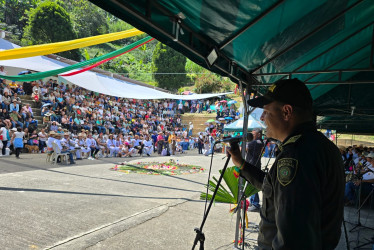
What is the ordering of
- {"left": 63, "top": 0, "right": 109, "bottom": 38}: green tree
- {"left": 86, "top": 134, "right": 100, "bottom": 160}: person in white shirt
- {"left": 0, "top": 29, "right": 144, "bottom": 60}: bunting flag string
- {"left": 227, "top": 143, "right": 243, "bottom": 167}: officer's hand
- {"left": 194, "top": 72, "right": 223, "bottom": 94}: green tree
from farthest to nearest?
{"left": 63, "top": 0, "right": 109, "bottom": 38}: green tree → {"left": 194, "top": 72, "right": 223, "bottom": 94}: green tree → {"left": 86, "top": 134, "right": 100, "bottom": 160}: person in white shirt → {"left": 0, "top": 29, "right": 144, "bottom": 60}: bunting flag string → {"left": 227, "top": 143, "right": 243, "bottom": 167}: officer's hand

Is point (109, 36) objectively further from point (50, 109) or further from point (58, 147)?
point (50, 109)

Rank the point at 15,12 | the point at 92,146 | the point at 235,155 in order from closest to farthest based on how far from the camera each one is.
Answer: the point at 235,155, the point at 92,146, the point at 15,12

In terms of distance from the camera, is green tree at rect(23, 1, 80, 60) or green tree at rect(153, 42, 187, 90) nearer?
green tree at rect(23, 1, 80, 60)

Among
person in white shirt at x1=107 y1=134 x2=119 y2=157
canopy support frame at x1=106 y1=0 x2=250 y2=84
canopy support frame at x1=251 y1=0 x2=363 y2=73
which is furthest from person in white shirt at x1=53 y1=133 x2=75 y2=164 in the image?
A: canopy support frame at x1=251 y1=0 x2=363 y2=73

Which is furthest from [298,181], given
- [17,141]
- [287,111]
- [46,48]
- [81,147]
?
[81,147]

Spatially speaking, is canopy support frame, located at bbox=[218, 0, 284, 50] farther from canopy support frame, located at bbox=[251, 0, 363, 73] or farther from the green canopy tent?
canopy support frame, located at bbox=[251, 0, 363, 73]

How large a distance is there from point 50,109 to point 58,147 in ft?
19.5

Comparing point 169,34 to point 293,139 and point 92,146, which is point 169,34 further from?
point 92,146

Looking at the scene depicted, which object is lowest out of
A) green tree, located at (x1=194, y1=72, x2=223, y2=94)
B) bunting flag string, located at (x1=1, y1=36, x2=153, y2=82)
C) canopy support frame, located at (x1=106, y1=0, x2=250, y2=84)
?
canopy support frame, located at (x1=106, y1=0, x2=250, y2=84)

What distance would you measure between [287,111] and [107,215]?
5197 mm

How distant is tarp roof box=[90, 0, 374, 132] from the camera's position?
8.85ft

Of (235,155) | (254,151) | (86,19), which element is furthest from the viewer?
(86,19)

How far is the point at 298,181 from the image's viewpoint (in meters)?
1.18

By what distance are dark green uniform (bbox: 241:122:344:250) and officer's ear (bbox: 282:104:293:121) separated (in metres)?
0.08
